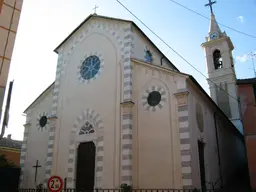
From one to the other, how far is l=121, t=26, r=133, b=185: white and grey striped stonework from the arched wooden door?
87.9 inches

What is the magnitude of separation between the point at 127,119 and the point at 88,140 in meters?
2.87

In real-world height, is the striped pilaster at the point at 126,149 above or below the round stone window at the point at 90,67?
below

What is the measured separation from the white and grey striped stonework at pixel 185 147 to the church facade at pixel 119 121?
4 cm

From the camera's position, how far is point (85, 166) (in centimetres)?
1489

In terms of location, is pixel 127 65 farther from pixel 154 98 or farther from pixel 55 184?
pixel 55 184

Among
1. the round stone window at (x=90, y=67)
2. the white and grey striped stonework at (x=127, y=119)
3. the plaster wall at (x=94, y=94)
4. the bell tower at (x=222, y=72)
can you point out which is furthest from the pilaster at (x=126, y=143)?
the bell tower at (x=222, y=72)

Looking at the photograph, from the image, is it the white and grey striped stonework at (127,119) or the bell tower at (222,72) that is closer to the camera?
the white and grey striped stonework at (127,119)

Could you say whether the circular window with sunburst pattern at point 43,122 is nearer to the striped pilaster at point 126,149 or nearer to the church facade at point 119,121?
the church facade at point 119,121

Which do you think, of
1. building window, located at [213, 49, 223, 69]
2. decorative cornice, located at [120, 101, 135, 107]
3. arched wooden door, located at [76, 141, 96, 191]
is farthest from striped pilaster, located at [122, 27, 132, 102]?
building window, located at [213, 49, 223, 69]

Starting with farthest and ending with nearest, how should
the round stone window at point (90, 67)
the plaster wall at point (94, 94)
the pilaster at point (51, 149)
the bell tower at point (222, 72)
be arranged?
the bell tower at point (222, 72), the round stone window at point (90, 67), the pilaster at point (51, 149), the plaster wall at point (94, 94)

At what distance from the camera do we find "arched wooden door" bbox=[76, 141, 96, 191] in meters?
14.4

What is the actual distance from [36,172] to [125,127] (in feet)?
24.2

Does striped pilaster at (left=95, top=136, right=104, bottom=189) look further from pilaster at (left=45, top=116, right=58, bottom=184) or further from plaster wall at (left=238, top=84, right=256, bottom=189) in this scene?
plaster wall at (left=238, top=84, right=256, bottom=189)

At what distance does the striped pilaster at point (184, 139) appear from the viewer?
11.9 m
